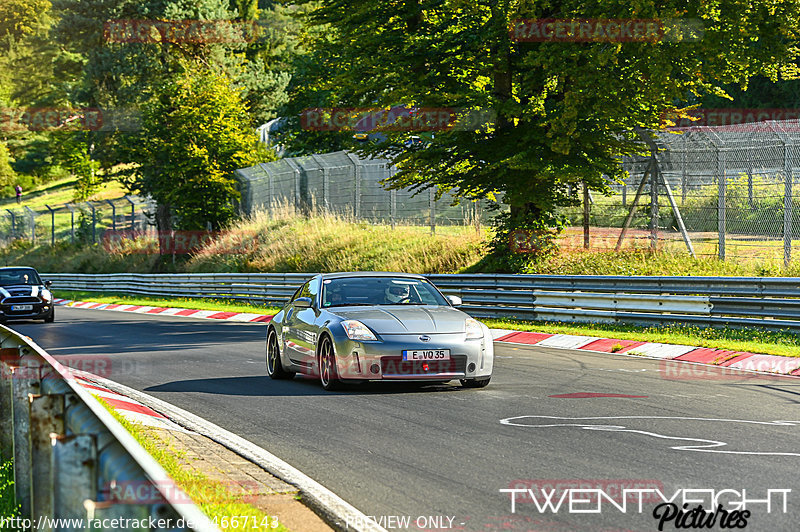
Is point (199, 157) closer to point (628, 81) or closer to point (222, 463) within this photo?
point (628, 81)

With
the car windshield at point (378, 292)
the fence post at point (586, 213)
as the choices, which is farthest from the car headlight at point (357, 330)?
the fence post at point (586, 213)

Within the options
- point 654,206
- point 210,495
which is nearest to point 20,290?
point 654,206

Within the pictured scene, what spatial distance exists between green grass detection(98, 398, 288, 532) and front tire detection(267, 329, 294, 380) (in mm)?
4800

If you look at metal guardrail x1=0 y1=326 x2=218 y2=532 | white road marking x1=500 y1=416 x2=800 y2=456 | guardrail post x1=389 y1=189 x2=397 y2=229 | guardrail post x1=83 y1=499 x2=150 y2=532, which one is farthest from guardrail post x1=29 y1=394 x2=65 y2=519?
guardrail post x1=389 y1=189 x2=397 y2=229

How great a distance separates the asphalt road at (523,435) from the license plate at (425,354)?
1.40ft

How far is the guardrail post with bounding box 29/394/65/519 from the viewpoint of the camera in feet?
14.7

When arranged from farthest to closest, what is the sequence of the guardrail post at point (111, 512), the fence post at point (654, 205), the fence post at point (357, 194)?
the fence post at point (357, 194) → the fence post at point (654, 205) → the guardrail post at point (111, 512)

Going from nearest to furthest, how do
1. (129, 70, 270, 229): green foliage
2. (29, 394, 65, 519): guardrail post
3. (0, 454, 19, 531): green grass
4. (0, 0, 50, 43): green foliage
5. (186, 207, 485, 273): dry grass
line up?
(29, 394, 65, 519): guardrail post < (0, 454, 19, 531): green grass < (186, 207, 485, 273): dry grass < (129, 70, 270, 229): green foliage < (0, 0, 50, 43): green foliage

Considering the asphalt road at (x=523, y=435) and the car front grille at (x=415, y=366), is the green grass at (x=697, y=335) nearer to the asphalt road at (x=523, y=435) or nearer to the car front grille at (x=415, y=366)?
the asphalt road at (x=523, y=435)

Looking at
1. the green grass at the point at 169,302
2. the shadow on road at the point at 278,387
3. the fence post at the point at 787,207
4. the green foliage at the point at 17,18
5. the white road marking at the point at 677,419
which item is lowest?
the green grass at the point at 169,302

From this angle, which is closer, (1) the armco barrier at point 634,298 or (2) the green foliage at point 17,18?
(1) the armco barrier at point 634,298

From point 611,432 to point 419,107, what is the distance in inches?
572

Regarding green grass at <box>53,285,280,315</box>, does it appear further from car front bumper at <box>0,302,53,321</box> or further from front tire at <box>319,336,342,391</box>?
front tire at <box>319,336,342,391</box>

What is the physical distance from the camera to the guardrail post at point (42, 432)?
14.7ft
